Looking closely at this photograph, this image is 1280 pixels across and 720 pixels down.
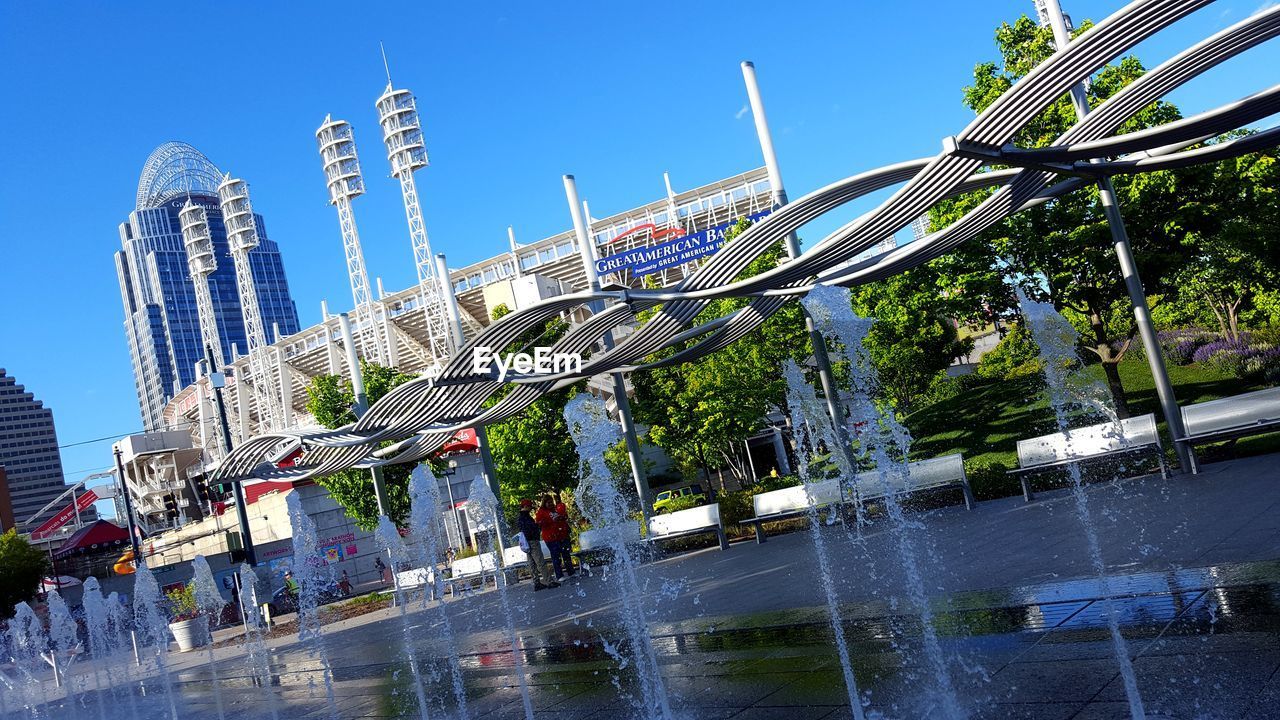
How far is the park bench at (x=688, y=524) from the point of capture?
15.0 m

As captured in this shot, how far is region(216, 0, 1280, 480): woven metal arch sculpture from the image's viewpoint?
776cm

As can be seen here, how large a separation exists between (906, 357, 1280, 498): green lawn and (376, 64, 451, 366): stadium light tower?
98.5 feet

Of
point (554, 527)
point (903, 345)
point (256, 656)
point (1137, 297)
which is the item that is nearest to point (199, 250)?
point (903, 345)

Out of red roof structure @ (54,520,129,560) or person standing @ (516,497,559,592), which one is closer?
person standing @ (516,497,559,592)

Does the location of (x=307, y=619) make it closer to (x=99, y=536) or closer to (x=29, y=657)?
(x=29, y=657)

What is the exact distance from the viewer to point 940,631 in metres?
6.27

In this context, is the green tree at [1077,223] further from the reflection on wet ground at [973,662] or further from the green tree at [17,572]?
the green tree at [17,572]

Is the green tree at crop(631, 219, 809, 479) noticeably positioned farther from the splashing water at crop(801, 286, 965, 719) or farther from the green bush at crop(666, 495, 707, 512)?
the green bush at crop(666, 495, 707, 512)

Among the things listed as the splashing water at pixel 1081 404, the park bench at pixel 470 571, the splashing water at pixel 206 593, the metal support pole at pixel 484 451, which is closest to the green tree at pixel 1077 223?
the splashing water at pixel 1081 404

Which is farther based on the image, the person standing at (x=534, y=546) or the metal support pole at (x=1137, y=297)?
the person standing at (x=534, y=546)

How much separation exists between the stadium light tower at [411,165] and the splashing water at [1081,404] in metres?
36.4

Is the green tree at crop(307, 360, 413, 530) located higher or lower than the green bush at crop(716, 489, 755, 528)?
higher

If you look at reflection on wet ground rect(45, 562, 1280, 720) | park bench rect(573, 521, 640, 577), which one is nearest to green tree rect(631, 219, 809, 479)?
park bench rect(573, 521, 640, 577)

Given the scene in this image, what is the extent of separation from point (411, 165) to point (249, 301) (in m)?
27.7
